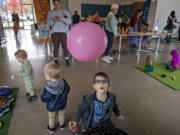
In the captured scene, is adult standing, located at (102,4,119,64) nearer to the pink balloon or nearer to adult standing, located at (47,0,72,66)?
adult standing, located at (47,0,72,66)

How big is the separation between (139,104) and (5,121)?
2147mm

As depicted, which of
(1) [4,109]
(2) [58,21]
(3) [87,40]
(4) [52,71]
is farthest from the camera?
(2) [58,21]

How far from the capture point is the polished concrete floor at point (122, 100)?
83.4 inches

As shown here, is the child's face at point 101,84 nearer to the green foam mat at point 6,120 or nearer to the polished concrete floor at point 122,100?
the polished concrete floor at point 122,100

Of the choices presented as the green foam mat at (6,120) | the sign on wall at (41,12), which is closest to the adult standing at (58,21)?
the green foam mat at (6,120)

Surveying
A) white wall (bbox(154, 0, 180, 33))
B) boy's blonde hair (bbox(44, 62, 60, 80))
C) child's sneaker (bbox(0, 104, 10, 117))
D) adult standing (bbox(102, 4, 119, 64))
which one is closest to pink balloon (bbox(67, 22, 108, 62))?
boy's blonde hair (bbox(44, 62, 60, 80))

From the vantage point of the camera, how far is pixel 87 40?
2.07 meters

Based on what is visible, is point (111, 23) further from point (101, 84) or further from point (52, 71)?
point (101, 84)

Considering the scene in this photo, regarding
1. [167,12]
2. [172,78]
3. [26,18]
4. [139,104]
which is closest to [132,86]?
[139,104]

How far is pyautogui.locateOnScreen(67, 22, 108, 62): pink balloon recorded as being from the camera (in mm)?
2057

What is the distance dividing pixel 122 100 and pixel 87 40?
135 cm

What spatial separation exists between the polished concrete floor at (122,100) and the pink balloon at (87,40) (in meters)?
0.97

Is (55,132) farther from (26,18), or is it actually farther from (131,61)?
(26,18)

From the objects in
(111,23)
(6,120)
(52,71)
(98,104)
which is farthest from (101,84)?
(111,23)
